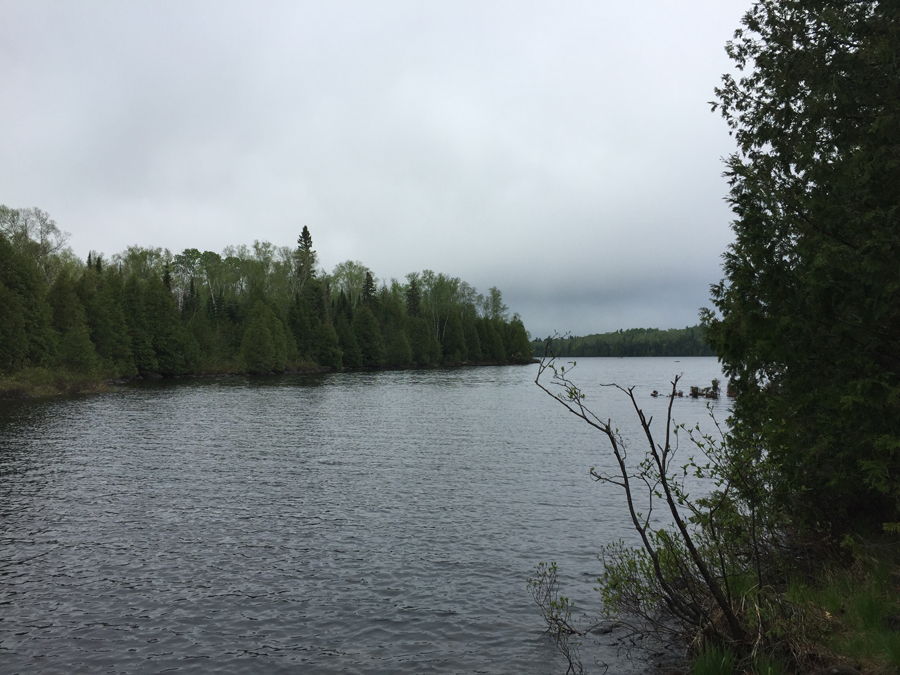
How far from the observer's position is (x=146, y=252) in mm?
104812

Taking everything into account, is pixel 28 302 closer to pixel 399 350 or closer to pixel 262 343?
pixel 262 343

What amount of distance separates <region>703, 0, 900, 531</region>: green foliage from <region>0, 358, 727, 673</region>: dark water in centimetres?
406

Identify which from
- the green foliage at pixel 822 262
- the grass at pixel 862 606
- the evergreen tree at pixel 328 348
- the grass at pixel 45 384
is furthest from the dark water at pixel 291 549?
the evergreen tree at pixel 328 348

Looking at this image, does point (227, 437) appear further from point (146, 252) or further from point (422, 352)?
point (422, 352)

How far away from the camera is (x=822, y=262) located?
704cm

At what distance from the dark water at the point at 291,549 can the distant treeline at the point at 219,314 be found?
3541 cm

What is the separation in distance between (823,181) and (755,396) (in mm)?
3356

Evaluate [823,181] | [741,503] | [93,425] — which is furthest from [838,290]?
[93,425]

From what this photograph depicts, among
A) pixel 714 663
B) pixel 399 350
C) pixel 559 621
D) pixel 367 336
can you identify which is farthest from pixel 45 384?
pixel 399 350

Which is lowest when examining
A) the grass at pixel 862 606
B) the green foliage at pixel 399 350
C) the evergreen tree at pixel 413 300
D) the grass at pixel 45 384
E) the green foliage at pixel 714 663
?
the green foliage at pixel 714 663

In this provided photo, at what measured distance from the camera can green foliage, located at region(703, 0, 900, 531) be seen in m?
6.95

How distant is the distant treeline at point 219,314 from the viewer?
5978 centimetres

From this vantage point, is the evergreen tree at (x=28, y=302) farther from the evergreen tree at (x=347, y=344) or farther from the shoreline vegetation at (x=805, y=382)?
the shoreline vegetation at (x=805, y=382)

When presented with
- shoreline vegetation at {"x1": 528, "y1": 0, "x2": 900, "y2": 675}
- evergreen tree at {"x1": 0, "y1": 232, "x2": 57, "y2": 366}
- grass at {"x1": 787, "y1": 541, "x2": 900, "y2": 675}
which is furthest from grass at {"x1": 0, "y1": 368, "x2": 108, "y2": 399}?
grass at {"x1": 787, "y1": 541, "x2": 900, "y2": 675}
